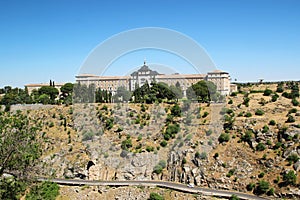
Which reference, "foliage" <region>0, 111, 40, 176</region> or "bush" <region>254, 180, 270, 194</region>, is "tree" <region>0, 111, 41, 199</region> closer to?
"foliage" <region>0, 111, 40, 176</region>

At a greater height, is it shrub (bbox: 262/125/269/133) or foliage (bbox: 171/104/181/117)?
foliage (bbox: 171/104/181/117)

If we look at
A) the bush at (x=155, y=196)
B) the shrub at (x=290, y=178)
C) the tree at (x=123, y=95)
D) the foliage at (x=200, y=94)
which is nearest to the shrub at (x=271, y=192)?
the shrub at (x=290, y=178)

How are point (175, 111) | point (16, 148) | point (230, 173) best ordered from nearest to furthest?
point (16, 148), point (230, 173), point (175, 111)

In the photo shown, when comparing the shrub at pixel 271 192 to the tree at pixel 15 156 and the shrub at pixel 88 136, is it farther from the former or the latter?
the shrub at pixel 88 136

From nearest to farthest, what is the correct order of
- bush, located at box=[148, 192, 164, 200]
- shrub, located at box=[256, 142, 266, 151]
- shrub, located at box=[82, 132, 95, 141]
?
bush, located at box=[148, 192, 164, 200], shrub, located at box=[256, 142, 266, 151], shrub, located at box=[82, 132, 95, 141]

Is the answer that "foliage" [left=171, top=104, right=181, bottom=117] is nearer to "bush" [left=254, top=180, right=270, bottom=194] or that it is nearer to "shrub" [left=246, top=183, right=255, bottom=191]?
"shrub" [left=246, top=183, right=255, bottom=191]

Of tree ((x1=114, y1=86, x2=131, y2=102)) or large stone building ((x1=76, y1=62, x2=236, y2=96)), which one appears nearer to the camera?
tree ((x1=114, y1=86, x2=131, y2=102))

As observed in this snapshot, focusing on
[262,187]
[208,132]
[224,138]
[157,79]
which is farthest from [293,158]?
[157,79]

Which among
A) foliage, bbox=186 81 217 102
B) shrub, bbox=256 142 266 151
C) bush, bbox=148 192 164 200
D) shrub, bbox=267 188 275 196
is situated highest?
foliage, bbox=186 81 217 102

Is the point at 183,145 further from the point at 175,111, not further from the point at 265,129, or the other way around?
the point at 265,129

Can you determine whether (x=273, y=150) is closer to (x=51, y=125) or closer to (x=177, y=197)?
(x=177, y=197)

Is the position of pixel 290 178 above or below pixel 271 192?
above

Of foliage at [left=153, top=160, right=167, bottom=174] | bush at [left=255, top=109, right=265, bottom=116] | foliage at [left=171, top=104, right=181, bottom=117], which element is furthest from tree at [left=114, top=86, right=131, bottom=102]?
bush at [left=255, top=109, right=265, bottom=116]

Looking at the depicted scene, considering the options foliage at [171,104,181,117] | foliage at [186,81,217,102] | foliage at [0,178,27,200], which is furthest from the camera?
foliage at [186,81,217,102]
